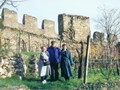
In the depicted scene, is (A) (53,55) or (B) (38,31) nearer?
(A) (53,55)

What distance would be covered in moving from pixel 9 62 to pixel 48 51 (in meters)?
2.44

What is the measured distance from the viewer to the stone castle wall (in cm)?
3019

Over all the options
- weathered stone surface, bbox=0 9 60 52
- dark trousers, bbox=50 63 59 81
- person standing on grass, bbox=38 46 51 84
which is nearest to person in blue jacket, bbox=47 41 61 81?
dark trousers, bbox=50 63 59 81

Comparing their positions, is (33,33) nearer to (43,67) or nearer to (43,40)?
(43,40)

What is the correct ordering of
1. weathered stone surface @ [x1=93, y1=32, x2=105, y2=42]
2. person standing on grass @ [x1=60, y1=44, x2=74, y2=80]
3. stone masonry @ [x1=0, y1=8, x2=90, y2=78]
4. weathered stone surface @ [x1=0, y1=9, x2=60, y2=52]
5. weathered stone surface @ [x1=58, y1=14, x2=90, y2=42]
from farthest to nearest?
1. weathered stone surface @ [x1=93, y1=32, x2=105, y2=42]
2. weathered stone surface @ [x1=58, y1=14, x2=90, y2=42]
3. stone masonry @ [x1=0, y1=8, x2=90, y2=78]
4. weathered stone surface @ [x1=0, y1=9, x2=60, y2=52]
5. person standing on grass @ [x1=60, y1=44, x2=74, y2=80]

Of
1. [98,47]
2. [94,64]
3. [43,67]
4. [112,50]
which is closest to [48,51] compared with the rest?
[43,67]

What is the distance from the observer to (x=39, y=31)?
32.7 metres

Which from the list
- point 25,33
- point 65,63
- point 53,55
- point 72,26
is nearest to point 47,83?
point 53,55

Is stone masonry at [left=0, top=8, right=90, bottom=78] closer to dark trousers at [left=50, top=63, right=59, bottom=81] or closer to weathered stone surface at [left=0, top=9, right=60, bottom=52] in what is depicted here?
weathered stone surface at [left=0, top=9, right=60, bottom=52]

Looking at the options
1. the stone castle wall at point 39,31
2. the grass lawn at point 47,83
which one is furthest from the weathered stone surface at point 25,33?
the grass lawn at point 47,83

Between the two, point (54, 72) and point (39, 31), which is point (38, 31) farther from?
point (54, 72)

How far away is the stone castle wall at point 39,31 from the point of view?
99.0ft

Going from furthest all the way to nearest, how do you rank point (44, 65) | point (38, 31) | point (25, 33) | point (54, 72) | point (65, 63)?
1. point (38, 31)
2. point (25, 33)
3. point (65, 63)
4. point (54, 72)
5. point (44, 65)

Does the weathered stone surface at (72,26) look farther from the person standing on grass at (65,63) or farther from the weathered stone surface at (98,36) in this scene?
the person standing on grass at (65,63)
